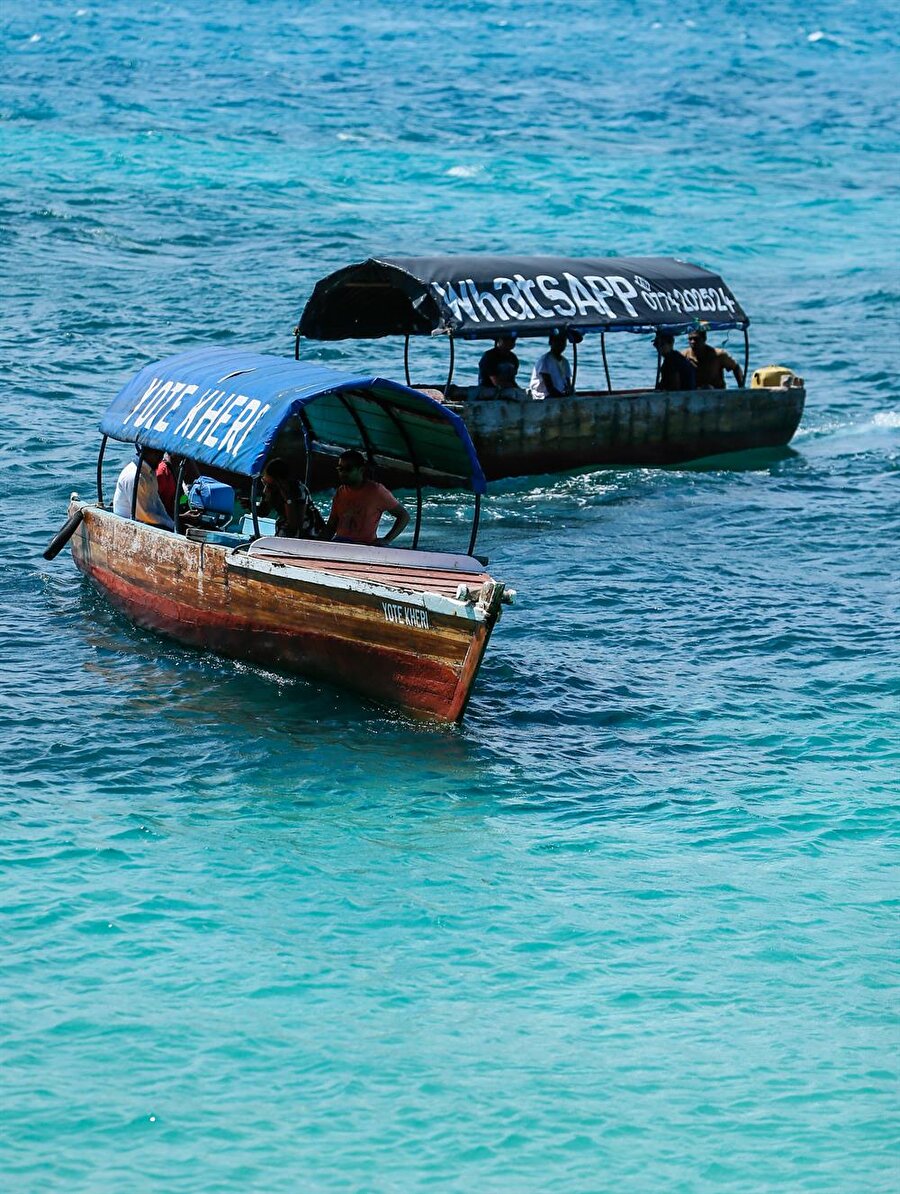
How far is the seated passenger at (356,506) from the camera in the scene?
1492cm

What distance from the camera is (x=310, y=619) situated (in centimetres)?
1355

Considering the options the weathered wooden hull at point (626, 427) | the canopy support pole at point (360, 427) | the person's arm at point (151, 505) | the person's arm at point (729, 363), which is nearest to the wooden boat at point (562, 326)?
the weathered wooden hull at point (626, 427)

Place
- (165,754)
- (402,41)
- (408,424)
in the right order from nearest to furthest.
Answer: (165,754) → (408,424) → (402,41)

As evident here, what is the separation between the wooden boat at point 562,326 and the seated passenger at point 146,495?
507cm

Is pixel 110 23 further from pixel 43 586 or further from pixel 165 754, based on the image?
pixel 165 754

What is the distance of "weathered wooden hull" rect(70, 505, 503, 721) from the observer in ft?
41.5

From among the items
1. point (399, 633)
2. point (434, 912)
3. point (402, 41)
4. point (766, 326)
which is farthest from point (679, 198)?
point (434, 912)

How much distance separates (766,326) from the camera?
30.7 meters

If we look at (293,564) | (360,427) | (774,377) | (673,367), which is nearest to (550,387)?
(673,367)

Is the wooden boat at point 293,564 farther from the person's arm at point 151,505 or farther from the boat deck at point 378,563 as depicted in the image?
the person's arm at point 151,505

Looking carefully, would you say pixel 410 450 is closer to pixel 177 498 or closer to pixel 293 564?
pixel 177 498

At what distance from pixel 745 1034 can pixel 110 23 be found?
61532mm

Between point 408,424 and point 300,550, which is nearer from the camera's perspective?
point 300,550

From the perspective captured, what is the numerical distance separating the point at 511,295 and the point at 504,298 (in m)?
0.13
